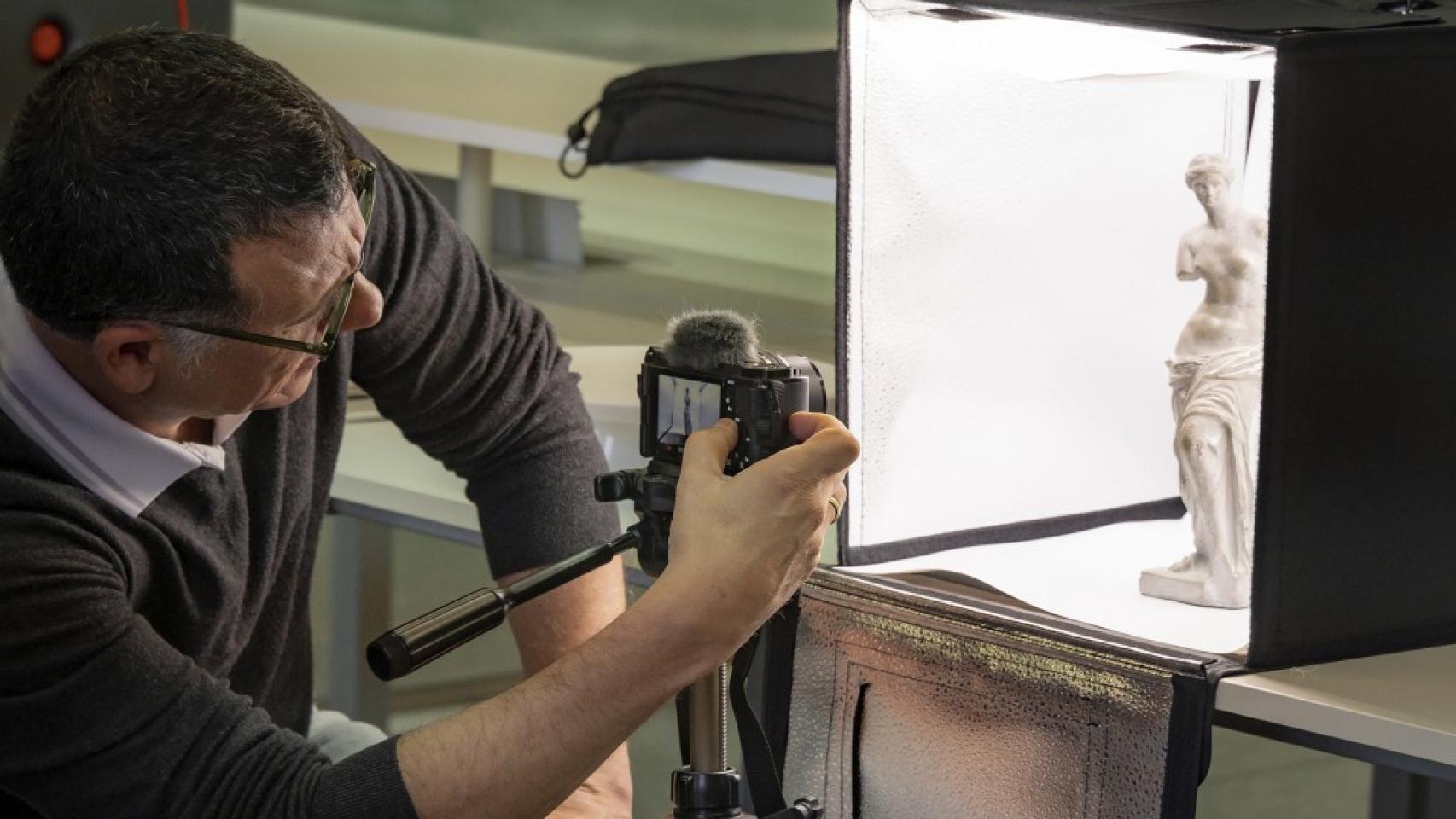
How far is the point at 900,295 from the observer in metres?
1.10

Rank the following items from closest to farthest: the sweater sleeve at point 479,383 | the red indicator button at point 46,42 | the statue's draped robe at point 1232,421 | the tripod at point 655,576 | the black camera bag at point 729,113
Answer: the tripod at point 655,576, the statue's draped robe at point 1232,421, the sweater sleeve at point 479,383, the red indicator button at point 46,42, the black camera bag at point 729,113

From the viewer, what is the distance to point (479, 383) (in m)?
1.35

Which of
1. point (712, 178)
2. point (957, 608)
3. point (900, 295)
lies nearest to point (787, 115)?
point (712, 178)

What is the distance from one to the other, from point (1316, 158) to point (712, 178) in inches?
58.9

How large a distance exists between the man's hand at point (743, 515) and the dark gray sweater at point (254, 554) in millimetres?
219

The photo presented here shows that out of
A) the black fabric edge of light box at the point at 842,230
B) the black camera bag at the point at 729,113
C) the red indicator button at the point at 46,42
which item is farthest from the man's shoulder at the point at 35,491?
the black camera bag at the point at 729,113

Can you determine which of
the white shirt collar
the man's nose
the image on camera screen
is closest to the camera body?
the image on camera screen

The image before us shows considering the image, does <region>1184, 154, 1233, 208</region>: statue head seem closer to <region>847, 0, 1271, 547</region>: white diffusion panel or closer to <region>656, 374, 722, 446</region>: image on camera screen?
<region>847, 0, 1271, 547</region>: white diffusion panel

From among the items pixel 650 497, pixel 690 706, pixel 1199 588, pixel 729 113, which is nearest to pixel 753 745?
pixel 690 706

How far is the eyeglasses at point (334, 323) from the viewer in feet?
3.21

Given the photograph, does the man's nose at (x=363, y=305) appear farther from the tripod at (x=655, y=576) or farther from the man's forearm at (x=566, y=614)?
the man's forearm at (x=566, y=614)

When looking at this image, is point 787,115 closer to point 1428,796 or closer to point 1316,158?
point 1428,796

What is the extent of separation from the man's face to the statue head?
20.1 inches

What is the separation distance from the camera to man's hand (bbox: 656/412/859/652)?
2.77 feet
